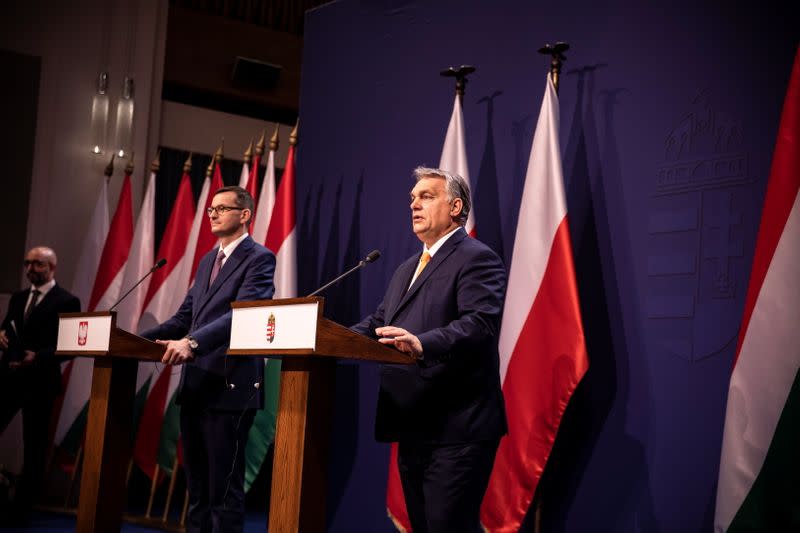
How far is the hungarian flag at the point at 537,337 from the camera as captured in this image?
11.2 feet

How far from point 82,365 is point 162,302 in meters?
0.76

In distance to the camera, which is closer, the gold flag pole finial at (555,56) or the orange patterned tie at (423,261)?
the orange patterned tie at (423,261)

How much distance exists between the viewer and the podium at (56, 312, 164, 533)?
310 centimetres

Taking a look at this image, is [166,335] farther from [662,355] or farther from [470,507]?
[662,355]

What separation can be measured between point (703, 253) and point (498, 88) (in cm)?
140

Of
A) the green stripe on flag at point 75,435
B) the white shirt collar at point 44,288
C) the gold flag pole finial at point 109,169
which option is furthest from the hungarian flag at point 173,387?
the gold flag pole finial at point 109,169

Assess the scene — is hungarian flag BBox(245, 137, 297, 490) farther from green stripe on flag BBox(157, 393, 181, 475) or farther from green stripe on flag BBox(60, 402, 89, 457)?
green stripe on flag BBox(60, 402, 89, 457)

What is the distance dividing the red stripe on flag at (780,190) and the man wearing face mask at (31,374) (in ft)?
12.4

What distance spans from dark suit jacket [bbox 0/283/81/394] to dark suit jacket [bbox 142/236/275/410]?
178cm

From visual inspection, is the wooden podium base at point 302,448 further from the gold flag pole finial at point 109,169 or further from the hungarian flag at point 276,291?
the gold flag pole finial at point 109,169

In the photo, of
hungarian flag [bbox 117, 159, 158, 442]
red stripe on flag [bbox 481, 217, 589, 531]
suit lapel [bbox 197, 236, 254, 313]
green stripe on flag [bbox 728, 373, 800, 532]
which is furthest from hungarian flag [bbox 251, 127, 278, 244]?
green stripe on flag [bbox 728, 373, 800, 532]

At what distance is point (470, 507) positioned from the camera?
245 centimetres

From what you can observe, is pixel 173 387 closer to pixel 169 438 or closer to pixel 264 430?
pixel 169 438

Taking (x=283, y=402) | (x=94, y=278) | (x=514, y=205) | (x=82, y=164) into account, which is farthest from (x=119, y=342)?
(x=82, y=164)
